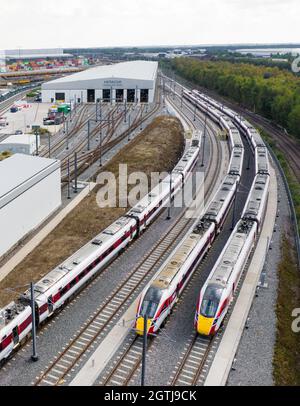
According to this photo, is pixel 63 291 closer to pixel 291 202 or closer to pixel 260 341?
pixel 260 341

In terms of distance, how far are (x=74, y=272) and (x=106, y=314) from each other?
4.35 m

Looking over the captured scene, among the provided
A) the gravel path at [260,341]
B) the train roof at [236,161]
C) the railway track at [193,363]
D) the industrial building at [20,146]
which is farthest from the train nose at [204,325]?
the industrial building at [20,146]

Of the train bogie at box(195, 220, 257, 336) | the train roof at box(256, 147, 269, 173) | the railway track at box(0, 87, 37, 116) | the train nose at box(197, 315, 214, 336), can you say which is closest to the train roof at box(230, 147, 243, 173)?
the train roof at box(256, 147, 269, 173)

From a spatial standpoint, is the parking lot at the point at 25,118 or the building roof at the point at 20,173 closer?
the building roof at the point at 20,173

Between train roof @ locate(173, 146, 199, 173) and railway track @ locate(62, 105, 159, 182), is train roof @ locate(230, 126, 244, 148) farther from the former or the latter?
railway track @ locate(62, 105, 159, 182)

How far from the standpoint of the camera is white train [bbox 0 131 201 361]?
29.8m

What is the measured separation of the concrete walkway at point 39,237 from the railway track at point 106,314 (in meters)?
11.2

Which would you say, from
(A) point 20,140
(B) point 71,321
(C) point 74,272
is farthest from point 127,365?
(A) point 20,140

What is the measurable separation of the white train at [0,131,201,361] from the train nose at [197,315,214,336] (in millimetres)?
11053

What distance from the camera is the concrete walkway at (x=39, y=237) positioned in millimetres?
42250

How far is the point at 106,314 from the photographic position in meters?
35.5

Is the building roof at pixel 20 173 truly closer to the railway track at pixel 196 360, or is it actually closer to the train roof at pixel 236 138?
the railway track at pixel 196 360
